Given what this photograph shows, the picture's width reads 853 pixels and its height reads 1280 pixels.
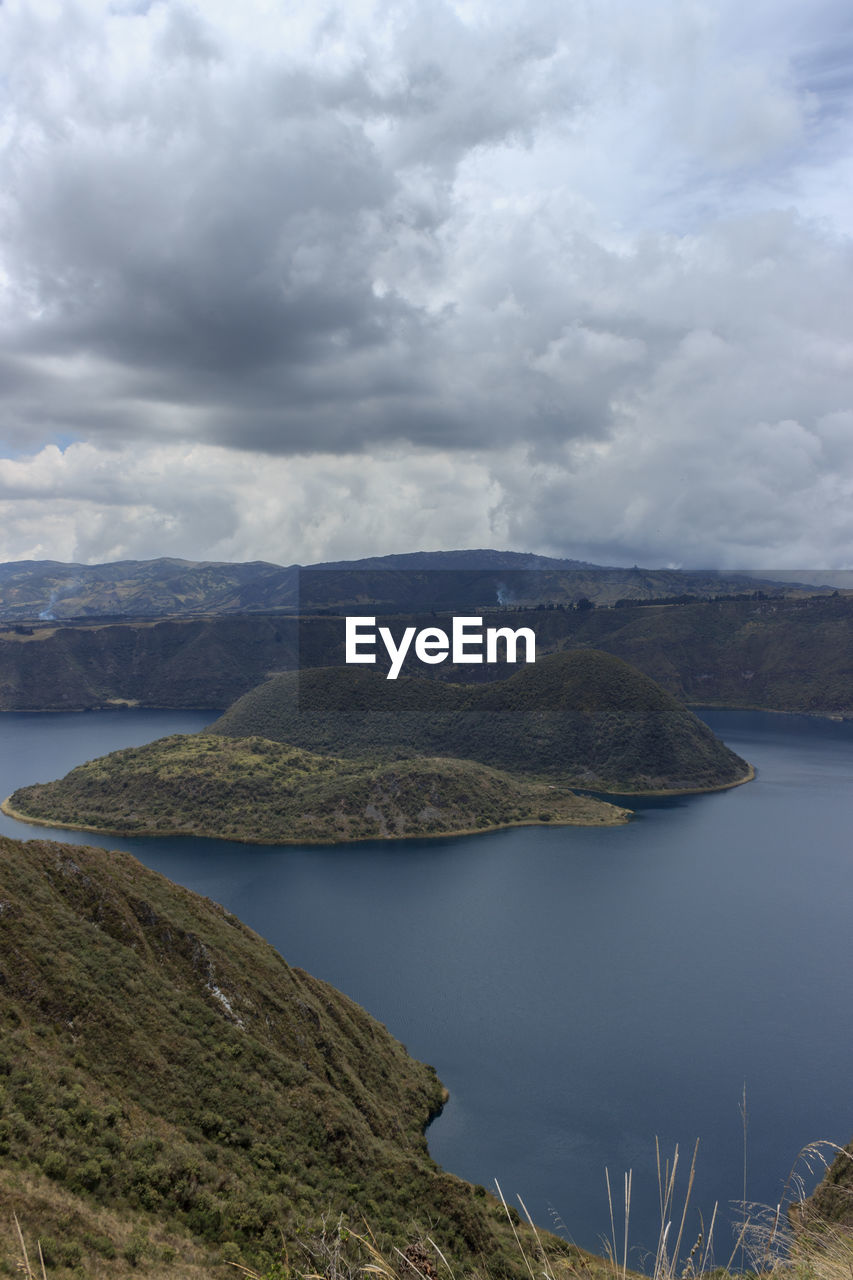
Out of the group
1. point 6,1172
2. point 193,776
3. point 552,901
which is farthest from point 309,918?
point 6,1172

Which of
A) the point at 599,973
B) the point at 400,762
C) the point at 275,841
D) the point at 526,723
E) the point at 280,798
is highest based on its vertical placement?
the point at 526,723

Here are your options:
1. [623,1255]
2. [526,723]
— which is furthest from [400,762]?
[623,1255]

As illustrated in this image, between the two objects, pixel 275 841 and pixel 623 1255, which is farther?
pixel 275 841

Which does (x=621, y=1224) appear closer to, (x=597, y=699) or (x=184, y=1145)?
(x=184, y=1145)

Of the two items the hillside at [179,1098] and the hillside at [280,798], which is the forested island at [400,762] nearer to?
the hillside at [280,798]

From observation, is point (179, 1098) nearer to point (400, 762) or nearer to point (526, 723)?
point (400, 762)

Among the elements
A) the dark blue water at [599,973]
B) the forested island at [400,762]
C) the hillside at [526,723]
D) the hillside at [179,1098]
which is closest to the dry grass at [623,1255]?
the hillside at [179,1098]

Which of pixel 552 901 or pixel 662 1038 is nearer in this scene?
pixel 662 1038
